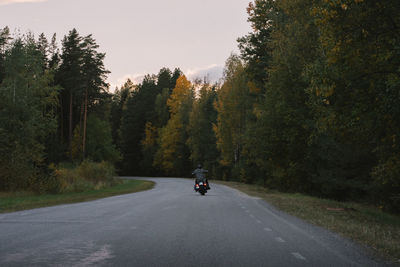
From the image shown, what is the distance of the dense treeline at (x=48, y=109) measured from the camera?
2824 centimetres

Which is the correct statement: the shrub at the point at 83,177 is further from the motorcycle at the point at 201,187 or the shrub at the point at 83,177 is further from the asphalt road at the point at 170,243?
the asphalt road at the point at 170,243

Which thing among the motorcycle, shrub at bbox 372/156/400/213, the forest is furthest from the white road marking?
the motorcycle

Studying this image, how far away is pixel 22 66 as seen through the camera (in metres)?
45.8

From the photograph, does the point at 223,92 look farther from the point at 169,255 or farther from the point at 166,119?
the point at 169,255

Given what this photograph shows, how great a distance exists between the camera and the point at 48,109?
66500 mm

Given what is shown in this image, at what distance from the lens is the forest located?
44.9ft

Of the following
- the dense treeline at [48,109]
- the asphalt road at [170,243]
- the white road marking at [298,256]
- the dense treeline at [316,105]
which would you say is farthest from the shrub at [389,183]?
the dense treeline at [48,109]

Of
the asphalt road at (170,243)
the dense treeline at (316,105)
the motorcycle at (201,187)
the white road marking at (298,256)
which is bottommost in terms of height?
the white road marking at (298,256)

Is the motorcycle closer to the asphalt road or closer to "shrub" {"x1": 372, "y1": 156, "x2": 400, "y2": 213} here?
"shrub" {"x1": 372, "y1": 156, "x2": 400, "y2": 213}

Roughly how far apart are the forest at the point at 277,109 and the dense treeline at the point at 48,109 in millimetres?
162

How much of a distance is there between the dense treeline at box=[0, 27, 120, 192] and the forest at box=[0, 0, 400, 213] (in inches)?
6.4

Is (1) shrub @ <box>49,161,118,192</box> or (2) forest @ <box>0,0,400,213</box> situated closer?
(2) forest @ <box>0,0,400,213</box>

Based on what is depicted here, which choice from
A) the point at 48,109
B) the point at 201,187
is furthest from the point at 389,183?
the point at 48,109

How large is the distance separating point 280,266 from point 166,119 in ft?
277
